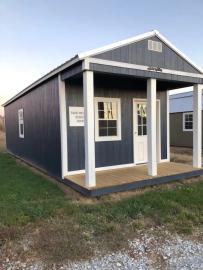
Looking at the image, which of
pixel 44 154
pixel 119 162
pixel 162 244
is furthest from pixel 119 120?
pixel 162 244

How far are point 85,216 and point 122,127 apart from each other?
384 cm

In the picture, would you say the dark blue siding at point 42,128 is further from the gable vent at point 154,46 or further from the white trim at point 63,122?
the gable vent at point 154,46

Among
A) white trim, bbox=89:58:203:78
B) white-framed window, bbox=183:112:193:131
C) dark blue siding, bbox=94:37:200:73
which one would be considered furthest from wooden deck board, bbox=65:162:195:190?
white-framed window, bbox=183:112:193:131

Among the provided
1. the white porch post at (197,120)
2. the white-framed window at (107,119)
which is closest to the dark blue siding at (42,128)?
the white-framed window at (107,119)

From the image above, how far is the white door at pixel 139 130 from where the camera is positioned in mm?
7539

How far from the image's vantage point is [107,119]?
698 centimetres

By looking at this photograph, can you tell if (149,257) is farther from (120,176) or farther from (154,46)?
(154,46)

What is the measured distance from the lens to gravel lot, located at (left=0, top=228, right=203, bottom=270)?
8.39 feet

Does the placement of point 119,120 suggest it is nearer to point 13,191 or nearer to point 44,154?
point 44,154

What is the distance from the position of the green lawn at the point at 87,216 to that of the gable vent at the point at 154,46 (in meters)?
3.31

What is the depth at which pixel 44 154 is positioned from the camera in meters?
7.66

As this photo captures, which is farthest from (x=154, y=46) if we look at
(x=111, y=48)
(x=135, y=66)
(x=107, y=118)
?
(x=107, y=118)

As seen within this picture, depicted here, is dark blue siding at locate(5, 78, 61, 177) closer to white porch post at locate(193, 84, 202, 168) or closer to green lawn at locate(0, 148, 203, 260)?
green lawn at locate(0, 148, 203, 260)

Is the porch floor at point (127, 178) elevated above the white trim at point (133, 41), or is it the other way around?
the white trim at point (133, 41)
